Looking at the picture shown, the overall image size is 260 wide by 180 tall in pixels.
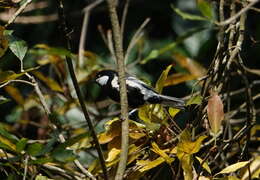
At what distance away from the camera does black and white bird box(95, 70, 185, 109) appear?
1.96 m

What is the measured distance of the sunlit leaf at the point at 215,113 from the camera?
143cm

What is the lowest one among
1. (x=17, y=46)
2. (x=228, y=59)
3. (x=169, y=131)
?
(x=169, y=131)

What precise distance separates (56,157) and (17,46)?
390 mm

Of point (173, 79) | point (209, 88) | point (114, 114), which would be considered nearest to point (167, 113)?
point (209, 88)

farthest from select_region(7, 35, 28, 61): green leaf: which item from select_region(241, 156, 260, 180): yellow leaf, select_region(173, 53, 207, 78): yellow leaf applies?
select_region(173, 53, 207, 78): yellow leaf

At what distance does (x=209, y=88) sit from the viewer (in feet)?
5.56

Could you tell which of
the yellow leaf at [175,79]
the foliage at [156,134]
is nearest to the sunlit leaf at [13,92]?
the foliage at [156,134]

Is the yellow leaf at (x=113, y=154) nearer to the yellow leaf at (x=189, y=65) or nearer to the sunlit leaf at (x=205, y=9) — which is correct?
the sunlit leaf at (x=205, y=9)

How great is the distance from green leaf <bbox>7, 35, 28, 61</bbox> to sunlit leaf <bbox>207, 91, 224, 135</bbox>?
0.51 m

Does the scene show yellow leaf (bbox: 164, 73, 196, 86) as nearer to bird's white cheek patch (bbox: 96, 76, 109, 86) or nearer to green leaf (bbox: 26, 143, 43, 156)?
bird's white cheek patch (bbox: 96, 76, 109, 86)

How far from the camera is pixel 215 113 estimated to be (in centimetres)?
144

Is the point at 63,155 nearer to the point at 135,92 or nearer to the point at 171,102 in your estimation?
the point at 171,102

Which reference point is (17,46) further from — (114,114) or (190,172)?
(114,114)

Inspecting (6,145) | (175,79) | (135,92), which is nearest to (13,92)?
(135,92)
